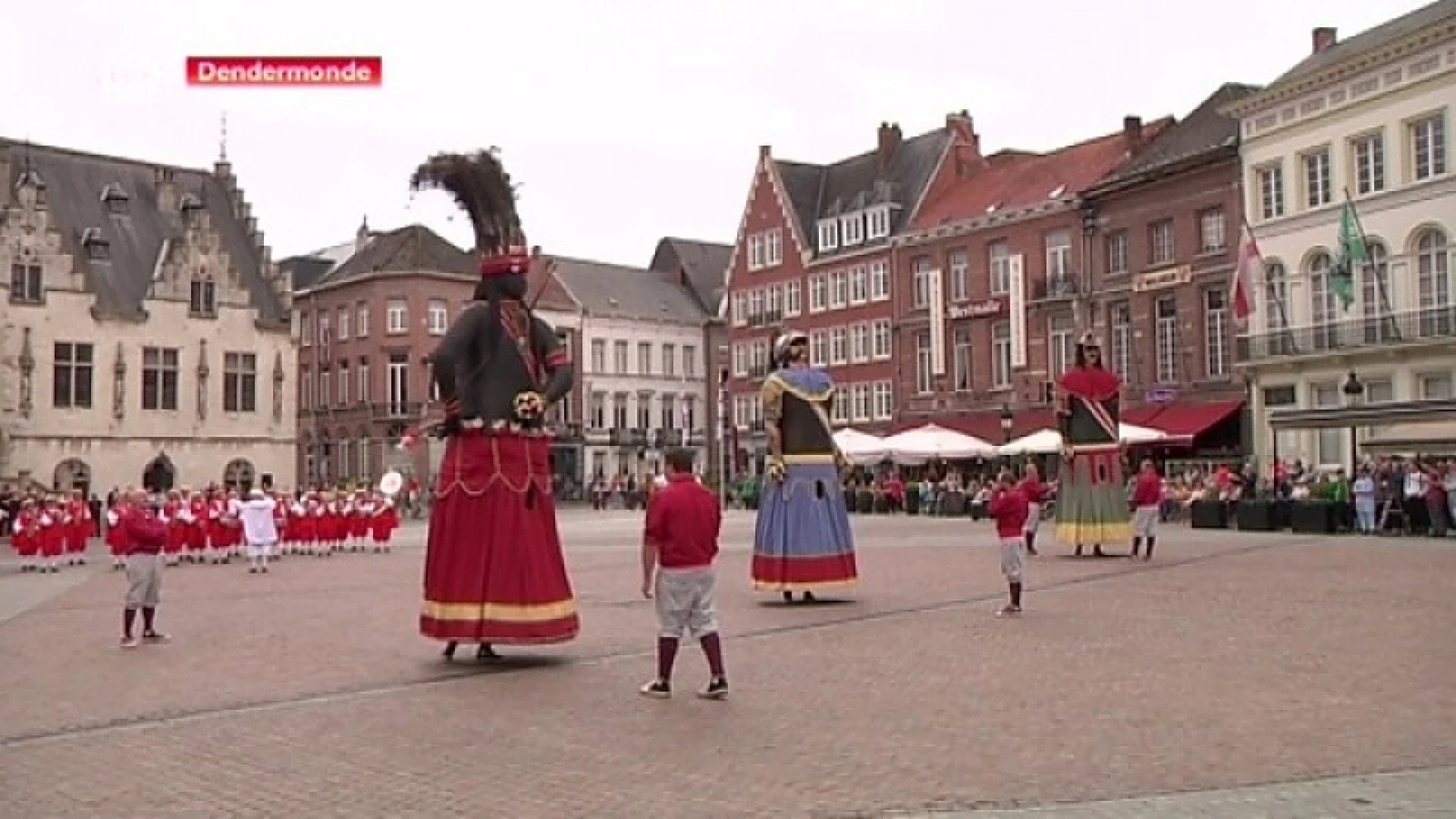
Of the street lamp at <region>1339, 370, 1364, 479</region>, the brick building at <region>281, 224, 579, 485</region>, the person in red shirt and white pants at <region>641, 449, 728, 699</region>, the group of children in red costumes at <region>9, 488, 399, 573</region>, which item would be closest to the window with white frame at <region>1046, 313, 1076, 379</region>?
the street lamp at <region>1339, 370, 1364, 479</region>

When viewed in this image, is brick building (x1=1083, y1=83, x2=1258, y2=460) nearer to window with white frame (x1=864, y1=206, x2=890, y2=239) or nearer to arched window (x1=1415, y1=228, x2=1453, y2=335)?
arched window (x1=1415, y1=228, x2=1453, y2=335)

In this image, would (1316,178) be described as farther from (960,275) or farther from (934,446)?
(960,275)

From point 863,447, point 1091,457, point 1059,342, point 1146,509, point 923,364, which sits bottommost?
point 1146,509

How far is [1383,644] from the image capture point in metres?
12.2

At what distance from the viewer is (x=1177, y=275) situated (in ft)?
160

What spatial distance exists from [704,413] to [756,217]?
16.5m

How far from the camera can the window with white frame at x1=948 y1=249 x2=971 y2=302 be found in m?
59.5

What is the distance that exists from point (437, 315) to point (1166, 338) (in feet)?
132

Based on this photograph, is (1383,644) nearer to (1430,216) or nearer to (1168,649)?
(1168,649)

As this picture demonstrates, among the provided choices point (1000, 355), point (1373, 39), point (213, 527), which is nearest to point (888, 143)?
point (1000, 355)

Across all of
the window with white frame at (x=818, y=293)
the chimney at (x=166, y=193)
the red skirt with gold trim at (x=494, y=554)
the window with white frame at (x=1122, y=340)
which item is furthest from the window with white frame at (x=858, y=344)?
the red skirt with gold trim at (x=494, y=554)

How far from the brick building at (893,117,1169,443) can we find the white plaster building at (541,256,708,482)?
22.0 metres

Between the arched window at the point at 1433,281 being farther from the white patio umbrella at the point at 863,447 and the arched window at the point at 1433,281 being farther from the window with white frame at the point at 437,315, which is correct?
the window with white frame at the point at 437,315

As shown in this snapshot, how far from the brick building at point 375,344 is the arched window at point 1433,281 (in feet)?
153
